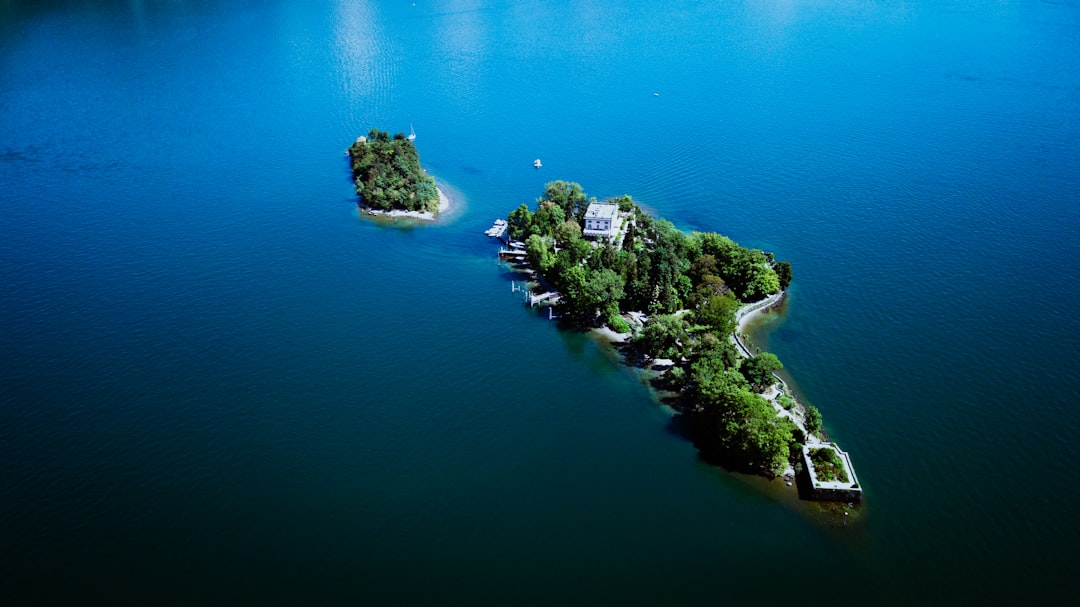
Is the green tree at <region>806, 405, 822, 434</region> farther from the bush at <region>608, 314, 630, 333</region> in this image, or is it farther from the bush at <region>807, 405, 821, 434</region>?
the bush at <region>608, 314, 630, 333</region>

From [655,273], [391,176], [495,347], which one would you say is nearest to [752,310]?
[655,273]

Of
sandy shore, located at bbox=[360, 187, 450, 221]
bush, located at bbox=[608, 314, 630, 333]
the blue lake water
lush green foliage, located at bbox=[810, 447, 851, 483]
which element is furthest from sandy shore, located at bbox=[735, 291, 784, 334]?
sandy shore, located at bbox=[360, 187, 450, 221]

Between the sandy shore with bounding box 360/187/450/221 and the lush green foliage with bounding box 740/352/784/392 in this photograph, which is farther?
the sandy shore with bounding box 360/187/450/221

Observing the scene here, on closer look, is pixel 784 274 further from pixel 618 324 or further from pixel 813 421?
pixel 813 421

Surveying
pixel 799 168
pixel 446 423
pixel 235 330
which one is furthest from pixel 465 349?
pixel 799 168

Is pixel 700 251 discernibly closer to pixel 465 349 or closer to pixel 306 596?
pixel 465 349

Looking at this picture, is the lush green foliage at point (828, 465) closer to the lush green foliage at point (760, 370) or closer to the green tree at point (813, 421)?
the green tree at point (813, 421)

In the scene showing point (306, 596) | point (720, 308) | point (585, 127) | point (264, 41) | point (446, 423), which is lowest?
point (306, 596)
